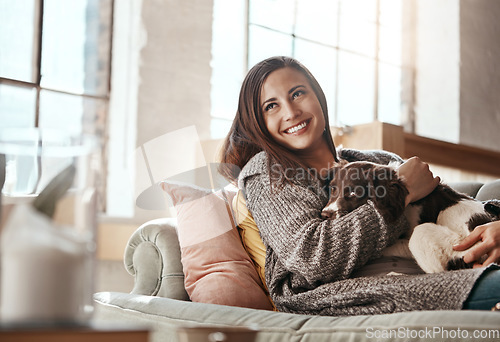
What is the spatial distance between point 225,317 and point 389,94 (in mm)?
4691

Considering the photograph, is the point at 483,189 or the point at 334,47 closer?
the point at 483,189

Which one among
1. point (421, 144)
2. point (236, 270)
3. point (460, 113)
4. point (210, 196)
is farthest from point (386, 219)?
point (460, 113)

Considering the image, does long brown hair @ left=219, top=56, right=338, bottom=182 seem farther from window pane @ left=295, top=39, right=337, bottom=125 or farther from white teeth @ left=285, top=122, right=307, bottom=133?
window pane @ left=295, top=39, right=337, bottom=125

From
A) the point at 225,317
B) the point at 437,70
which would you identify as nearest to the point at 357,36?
the point at 437,70

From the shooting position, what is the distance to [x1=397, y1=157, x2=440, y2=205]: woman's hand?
5.14ft

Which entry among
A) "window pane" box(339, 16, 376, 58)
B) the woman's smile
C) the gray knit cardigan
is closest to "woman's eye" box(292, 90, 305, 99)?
the woman's smile

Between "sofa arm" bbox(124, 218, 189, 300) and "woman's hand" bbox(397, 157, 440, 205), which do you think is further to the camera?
"sofa arm" bbox(124, 218, 189, 300)

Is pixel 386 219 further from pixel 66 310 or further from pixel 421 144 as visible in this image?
pixel 421 144

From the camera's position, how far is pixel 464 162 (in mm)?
4410

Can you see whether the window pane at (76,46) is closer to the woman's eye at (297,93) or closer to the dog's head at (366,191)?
the woman's eye at (297,93)

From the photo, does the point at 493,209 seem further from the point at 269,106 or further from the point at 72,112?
the point at 72,112

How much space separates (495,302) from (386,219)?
33 centimetres

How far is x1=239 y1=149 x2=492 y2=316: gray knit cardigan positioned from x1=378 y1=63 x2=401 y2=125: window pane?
408cm

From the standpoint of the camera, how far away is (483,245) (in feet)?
4.79
